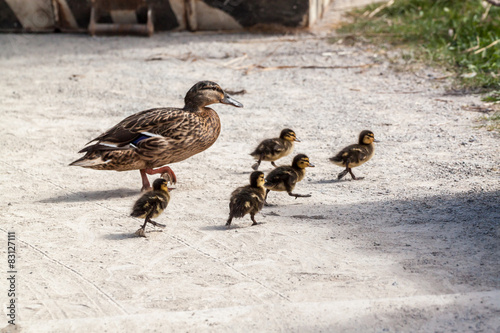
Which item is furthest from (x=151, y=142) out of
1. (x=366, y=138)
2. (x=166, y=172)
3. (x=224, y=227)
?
(x=366, y=138)

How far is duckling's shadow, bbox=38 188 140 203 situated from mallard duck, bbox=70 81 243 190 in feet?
0.58

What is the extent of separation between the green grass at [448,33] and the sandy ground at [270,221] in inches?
17.6

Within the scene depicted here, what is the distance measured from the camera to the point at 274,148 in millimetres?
6441

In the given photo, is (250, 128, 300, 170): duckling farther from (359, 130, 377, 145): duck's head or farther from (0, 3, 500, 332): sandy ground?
(359, 130, 377, 145): duck's head

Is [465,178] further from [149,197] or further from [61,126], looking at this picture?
[61,126]

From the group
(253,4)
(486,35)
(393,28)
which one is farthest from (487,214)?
(253,4)

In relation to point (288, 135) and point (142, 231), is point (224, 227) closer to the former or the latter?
point (142, 231)

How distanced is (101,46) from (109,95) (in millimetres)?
3341

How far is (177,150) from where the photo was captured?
6.06 meters

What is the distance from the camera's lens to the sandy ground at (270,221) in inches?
152

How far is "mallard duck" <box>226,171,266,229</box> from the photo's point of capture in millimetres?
5074

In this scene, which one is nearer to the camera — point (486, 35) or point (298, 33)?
point (486, 35)

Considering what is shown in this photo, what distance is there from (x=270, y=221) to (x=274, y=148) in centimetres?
124

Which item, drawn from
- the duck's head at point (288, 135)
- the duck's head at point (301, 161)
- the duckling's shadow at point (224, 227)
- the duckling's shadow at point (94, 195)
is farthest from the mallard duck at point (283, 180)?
the duckling's shadow at point (94, 195)
